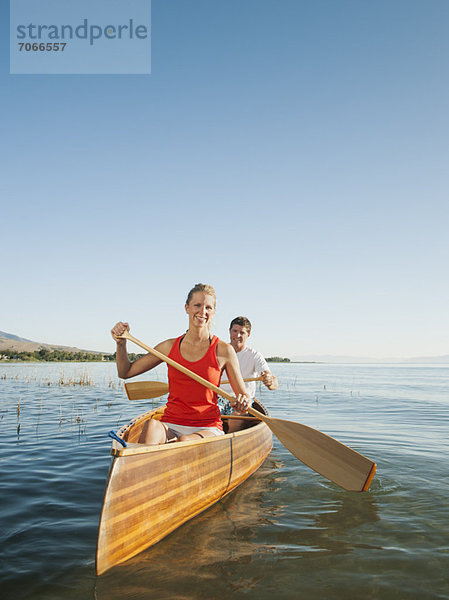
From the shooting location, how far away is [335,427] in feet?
28.8

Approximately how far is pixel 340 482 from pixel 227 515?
45.4 inches

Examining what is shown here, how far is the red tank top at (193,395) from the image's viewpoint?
4051 mm

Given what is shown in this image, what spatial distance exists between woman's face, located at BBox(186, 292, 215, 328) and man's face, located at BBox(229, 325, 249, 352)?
2.19 m

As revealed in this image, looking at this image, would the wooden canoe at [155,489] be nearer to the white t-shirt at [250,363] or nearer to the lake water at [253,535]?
the lake water at [253,535]

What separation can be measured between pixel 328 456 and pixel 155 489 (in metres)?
1.98

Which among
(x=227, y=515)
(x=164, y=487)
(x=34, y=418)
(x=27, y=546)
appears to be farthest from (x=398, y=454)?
(x=34, y=418)

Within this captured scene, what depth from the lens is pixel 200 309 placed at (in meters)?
4.11

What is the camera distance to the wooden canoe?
9.10ft

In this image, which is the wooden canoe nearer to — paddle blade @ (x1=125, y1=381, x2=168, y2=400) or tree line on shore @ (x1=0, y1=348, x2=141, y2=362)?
paddle blade @ (x1=125, y1=381, x2=168, y2=400)

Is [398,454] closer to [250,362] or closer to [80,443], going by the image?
[250,362]

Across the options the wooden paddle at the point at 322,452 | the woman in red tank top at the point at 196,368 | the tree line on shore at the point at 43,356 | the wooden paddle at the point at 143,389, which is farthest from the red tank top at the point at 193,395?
the tree line on shore at the point at 43,356

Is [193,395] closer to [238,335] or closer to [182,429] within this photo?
[182,429]

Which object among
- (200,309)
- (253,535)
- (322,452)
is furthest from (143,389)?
(253,535)

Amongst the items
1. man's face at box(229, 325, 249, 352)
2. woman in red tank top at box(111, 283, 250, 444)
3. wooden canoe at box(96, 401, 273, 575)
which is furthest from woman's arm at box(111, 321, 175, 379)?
man's face at box(229, 325, 249, 352)
